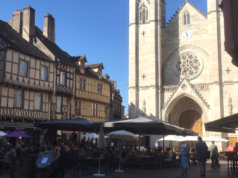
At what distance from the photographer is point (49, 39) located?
34688 mm

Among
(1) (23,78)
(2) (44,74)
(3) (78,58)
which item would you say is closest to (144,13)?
(3) (78,58)

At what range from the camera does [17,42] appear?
2569cm

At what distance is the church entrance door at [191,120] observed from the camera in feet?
97.2

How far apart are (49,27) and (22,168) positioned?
2719 centimetres

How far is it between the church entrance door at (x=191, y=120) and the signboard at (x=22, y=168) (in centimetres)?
2235

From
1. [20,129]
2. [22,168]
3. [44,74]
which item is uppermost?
[44,74]

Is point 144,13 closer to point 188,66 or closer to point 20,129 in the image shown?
point 188,66

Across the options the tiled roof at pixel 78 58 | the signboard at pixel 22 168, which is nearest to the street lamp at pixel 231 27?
the signboard at pixel 22 168

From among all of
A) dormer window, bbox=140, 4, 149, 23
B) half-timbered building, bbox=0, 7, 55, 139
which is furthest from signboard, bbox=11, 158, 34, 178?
dormer window, bbox=140, 4, 149, 23

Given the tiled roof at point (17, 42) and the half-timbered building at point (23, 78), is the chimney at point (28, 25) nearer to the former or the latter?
the half-timbered building at point (23, 78)

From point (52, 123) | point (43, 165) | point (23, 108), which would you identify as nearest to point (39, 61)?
point (23, 108)

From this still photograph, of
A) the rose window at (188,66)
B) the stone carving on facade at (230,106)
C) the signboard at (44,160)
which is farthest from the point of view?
the rose window at (188,66)

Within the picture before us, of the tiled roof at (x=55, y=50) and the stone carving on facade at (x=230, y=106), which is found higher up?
the tiled roof at (x=55, y=50)

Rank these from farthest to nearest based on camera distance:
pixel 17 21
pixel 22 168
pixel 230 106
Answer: pixel 17 21, pixel 230 106, pixel 22 168
